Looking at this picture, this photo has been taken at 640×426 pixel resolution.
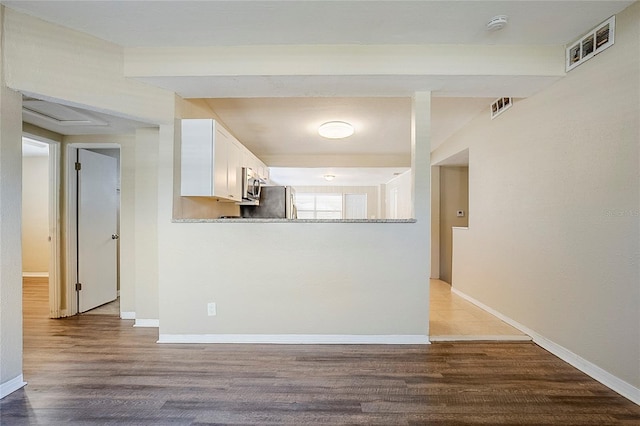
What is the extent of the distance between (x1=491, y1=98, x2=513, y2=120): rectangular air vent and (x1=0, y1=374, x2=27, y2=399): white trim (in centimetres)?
473

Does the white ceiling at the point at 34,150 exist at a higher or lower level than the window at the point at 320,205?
higher

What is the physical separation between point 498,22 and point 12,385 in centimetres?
407

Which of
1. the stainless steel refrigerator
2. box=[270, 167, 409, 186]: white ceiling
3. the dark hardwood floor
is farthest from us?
box=[270, 167, 409, 186]: white ceiling

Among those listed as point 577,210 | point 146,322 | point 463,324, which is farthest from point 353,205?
point 577,210

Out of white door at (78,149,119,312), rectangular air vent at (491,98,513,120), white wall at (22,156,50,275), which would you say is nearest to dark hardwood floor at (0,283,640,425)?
white door at (78,149,119,312)

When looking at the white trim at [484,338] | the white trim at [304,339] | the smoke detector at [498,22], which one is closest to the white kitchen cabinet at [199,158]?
the white trim at [304,339]

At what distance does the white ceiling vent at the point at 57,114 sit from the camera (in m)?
2.74

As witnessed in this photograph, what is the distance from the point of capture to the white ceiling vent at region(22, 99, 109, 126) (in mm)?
2736

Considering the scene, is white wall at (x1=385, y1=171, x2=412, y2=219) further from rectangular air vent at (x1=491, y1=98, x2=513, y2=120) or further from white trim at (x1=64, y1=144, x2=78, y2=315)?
white trim at (x1=64, y1=144, x2=78, y2=315)

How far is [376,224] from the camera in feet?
8.99

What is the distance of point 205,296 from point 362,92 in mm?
2344

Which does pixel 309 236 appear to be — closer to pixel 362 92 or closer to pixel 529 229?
pixel 362 92

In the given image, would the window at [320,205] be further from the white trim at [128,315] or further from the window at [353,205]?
the white trim at [128,315]

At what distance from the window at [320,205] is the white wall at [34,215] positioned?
22.1ft
